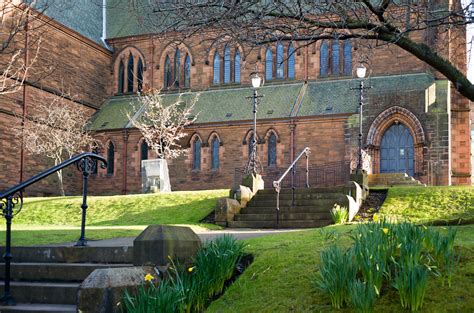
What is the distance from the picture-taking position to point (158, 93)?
133 ft

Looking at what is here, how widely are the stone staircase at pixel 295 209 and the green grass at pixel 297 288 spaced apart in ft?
33.8

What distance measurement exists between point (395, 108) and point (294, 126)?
5826mm

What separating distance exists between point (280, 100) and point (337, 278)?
3083 centimetres

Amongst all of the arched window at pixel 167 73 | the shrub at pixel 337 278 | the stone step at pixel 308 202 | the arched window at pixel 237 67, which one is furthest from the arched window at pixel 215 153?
the shrub at pixel 337 278

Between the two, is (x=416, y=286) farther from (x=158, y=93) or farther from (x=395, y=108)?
(x=158, y=93)

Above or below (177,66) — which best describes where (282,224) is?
below

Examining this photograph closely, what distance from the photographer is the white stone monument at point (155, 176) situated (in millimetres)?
29375

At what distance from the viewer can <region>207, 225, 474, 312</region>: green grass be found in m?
6.35

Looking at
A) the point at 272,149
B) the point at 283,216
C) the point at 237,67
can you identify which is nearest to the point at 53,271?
the point at 283,216

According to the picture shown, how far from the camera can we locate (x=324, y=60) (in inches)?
1500

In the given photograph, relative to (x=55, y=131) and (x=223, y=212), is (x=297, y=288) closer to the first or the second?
(x=223, y=212)

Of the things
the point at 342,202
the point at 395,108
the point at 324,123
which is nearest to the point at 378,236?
the point at 342,202

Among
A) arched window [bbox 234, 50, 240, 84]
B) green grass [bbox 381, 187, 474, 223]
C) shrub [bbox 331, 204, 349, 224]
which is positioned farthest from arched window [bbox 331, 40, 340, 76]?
shrub [bbox 331, 204, 349, 224]

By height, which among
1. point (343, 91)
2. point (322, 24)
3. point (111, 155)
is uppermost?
point (343, 91)
